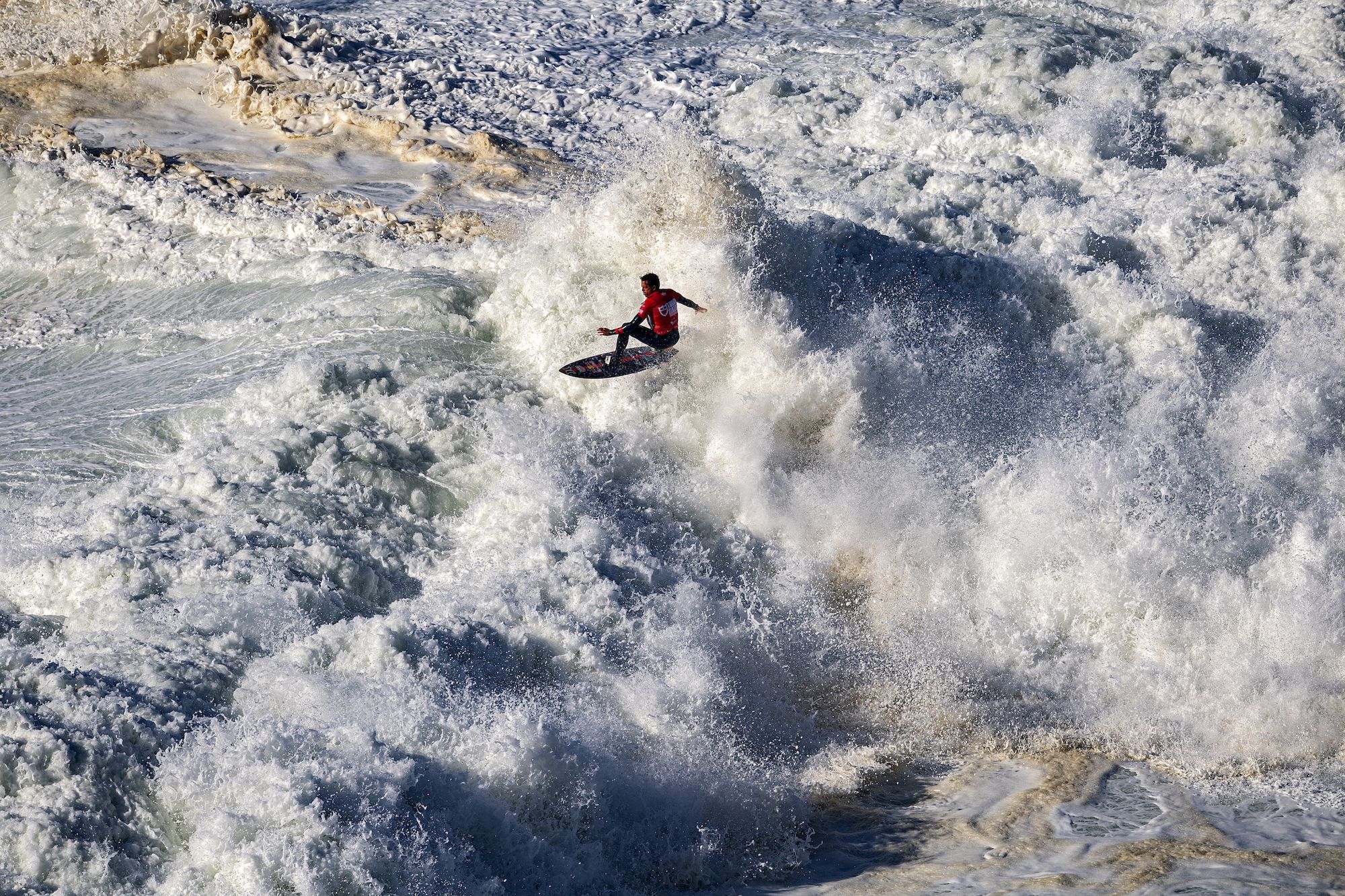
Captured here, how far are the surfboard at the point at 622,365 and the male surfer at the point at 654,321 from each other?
1.8 inches

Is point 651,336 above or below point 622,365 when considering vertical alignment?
above

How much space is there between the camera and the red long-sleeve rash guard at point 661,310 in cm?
806

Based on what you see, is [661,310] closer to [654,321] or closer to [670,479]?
[654,321]

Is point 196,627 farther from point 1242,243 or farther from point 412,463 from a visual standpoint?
point 1242,243

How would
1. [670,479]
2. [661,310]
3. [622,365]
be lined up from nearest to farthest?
1. [661,310]
2. [670,479]
3. [622,365]

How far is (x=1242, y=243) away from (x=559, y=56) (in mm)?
8071

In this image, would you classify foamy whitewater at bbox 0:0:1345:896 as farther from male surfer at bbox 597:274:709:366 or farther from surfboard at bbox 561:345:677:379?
male surfer at bbox 597:274:709:366

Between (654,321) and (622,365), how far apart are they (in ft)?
1.38

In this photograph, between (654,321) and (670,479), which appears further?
(670,479)

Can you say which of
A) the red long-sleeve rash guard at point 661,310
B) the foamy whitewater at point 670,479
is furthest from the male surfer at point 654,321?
the foamy whitewater at point 670,479

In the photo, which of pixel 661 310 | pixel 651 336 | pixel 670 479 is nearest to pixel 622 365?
pixel 651 336

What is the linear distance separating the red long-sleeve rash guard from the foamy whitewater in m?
0.44

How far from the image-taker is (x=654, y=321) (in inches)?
323

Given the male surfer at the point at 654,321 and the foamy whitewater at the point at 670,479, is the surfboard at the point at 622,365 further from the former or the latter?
the foamy whitewater at the point at 670,479
